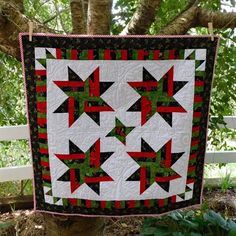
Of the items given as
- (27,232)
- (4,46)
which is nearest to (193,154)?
(4,46)

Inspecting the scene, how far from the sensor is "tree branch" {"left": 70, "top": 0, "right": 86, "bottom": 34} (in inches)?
78.0

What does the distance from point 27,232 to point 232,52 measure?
1.78 metres

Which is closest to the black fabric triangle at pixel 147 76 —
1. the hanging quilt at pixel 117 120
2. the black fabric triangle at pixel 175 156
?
the hanging quilt at pixel 117 120

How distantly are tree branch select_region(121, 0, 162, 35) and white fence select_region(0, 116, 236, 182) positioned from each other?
3.81 ft

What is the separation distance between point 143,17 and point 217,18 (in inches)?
15.1

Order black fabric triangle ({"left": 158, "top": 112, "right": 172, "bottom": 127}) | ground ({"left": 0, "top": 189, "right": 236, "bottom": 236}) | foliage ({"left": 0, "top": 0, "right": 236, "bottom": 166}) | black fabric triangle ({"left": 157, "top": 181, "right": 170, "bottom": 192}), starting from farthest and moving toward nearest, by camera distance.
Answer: ground ({"left": 0, "top": 189, "right": 236, "bottom": 236}), foliage ({"left": 0, "top": 0, "right": 236, "bottom": 166}), black fabric triangle ({"left": 157, "top": 181, "right": 170, "bottom": 192}), black fabric triangle ({"left": 158, "top": 112, "right": 172, "bottom": 127})

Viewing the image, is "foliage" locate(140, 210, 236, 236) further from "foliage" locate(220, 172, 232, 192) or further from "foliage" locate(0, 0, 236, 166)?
"foliage" locate(220, 172, 232, 192)

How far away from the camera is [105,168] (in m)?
1.88

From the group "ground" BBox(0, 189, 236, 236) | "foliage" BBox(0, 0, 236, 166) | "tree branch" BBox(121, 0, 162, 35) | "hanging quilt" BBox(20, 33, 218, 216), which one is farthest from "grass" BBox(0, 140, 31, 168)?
"tree branch" BBox(121, 0, 162, 35)

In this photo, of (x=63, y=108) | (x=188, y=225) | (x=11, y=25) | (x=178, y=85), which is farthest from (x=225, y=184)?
(x=11, y=25)

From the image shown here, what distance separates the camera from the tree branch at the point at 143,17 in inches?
73.9

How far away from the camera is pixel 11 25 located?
1.80 metres

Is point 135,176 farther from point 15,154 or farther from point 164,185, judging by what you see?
point 15,154

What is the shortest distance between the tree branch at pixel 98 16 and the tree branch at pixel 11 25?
0.22 meters
